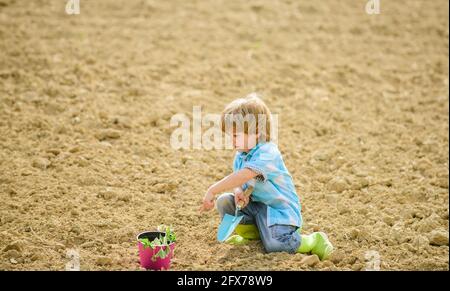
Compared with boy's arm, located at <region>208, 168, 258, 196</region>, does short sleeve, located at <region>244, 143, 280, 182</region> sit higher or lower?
higher

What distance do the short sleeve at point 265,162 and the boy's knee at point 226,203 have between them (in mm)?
222

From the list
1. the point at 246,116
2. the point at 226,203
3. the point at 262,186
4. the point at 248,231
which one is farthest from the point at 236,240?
the point at 246,116

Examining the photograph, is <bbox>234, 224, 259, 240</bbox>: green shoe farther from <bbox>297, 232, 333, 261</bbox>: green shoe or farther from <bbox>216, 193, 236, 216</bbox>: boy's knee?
<bbox>297, 232, 333, 261</bbox>: green shoe

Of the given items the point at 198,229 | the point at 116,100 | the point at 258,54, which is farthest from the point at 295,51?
the point at 198,229

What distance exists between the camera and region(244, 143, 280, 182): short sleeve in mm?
3273

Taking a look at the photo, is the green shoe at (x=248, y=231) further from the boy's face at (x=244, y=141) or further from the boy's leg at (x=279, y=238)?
the boy's face at (x=244, y=141)

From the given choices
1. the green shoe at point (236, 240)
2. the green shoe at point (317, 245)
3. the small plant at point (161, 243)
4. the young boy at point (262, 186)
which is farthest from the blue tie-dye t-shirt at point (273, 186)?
the small plant at point (161, 243)

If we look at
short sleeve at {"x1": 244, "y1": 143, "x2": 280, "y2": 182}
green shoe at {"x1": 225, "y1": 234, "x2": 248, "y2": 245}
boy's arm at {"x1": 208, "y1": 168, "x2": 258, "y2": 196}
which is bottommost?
green shoe at {"x1": 225, "y1": 234, "x2": 248, "y2": 245}

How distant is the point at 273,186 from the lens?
3.38 metres

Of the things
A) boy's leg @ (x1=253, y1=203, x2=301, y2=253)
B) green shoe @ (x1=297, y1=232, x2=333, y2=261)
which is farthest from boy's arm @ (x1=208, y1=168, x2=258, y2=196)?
green shoe @ (x1=297, y1=232, x2=333, y2=261)

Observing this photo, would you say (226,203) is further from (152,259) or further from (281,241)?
(152,259)

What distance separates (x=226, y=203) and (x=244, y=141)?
381 millimetres

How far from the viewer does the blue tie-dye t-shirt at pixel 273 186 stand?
332cm
